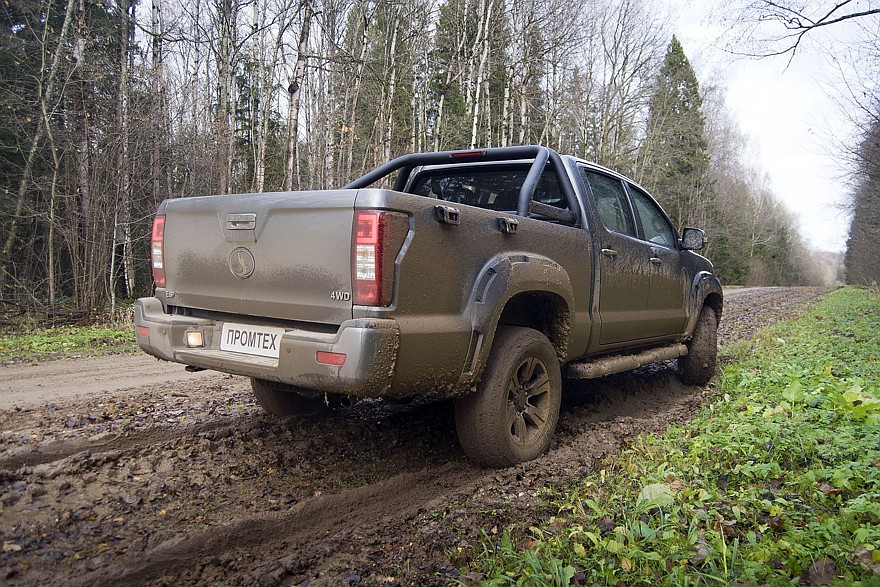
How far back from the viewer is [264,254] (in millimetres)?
2848

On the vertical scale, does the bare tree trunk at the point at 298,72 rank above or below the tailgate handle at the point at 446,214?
above

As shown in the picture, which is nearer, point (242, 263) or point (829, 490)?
point (829, 490)

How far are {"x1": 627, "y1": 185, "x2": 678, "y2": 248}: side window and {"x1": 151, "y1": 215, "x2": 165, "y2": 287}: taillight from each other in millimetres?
3642

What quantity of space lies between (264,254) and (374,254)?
708 mm

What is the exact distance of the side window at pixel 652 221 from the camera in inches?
194

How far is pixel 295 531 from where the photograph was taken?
2.55 m

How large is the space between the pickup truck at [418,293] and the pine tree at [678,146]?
27.2 meters

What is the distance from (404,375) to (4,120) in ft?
40.8

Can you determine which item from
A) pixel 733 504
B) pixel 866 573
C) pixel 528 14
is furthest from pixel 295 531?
pixel 528 14

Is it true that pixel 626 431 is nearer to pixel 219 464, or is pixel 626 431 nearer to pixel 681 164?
pixel 219 464

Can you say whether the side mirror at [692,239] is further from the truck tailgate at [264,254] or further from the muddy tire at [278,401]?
the truck tailgate at [264,254]

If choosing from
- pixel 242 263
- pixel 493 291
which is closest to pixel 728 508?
pixel 493 291

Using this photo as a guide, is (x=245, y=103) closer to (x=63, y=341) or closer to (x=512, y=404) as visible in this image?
(x=63, y=341)

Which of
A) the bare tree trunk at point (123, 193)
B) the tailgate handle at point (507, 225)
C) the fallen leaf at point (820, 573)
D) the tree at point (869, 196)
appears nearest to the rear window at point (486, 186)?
Result: the tailgate handle at point (507, 225)
